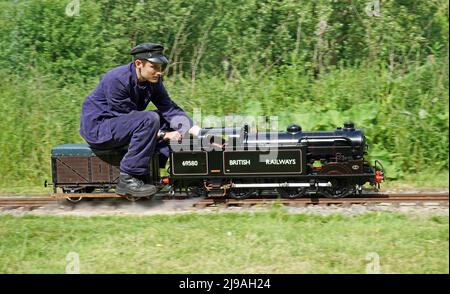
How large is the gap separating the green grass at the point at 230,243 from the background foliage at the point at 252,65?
10.5ft

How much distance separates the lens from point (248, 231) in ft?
21.9

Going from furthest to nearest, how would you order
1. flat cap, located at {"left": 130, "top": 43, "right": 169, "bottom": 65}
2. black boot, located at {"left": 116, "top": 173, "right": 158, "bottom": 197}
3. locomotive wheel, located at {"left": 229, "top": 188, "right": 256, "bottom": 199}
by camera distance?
locomotive wheel, located at {"left": 229, "top": 188, "right": 256, "bottom": 199} < black boot, located at {"left": 116, "top": 173, "right": 158, "bottom": 197} < flat cap, located at {"left": 130, "top": 43, "right": 169, "bottom": 65}

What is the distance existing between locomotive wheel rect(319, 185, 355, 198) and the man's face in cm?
283

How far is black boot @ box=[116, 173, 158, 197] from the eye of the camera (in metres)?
7.65

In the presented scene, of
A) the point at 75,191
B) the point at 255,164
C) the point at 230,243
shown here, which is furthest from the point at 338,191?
the point at 75,191

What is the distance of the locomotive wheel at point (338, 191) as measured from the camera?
8.31m

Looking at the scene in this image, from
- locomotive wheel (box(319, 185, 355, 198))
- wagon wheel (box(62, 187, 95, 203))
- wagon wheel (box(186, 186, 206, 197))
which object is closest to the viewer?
locomotive wheel (box(319, 185, 355, 198))

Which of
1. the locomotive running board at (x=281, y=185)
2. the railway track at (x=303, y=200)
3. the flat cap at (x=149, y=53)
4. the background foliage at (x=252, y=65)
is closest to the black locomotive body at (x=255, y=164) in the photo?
the locomotive running board at (x=281, y=185)

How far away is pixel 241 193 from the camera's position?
27.8 feet

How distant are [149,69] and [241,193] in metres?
2.26

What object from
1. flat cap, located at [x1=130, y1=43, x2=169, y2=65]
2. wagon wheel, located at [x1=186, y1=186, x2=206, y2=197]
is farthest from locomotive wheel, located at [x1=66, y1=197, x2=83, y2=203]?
flat cap, located at [x1=130, y1=43, x2=169, y2=65]

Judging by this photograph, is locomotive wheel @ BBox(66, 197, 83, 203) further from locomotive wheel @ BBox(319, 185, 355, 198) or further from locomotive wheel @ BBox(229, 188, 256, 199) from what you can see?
locomotive wheel @ BBox(319, 185, 355, 198)

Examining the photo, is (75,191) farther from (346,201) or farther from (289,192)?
(346,201)

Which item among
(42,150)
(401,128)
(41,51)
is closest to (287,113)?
(401,128)
